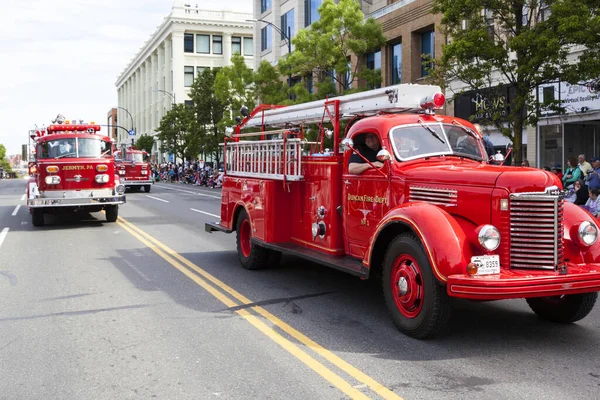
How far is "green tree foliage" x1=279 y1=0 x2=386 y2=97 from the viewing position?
27.7 metres

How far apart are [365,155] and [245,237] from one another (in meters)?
3.50

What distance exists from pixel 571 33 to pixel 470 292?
11.1 metres

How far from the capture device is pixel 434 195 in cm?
641

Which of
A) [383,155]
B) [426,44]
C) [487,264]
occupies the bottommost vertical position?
[487,264]

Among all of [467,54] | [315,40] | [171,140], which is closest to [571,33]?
[467,54]

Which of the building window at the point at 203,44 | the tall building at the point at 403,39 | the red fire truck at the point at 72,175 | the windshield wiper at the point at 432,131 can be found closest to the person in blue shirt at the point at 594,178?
the windshield wiper at the point at 432,131

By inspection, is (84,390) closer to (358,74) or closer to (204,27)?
(358,74)

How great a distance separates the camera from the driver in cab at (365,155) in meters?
7.45

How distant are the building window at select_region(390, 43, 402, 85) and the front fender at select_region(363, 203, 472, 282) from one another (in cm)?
2668

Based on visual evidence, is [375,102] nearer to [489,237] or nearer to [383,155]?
[383,155]

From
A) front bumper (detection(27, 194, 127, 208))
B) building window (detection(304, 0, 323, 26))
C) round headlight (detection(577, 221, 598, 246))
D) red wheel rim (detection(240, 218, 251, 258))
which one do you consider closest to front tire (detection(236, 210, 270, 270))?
red wheel rim (detection(240, 218, 251, 258))

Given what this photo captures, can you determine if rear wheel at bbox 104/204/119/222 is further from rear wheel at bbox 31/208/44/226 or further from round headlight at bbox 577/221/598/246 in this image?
round headlight at bbox 577/221/598/246

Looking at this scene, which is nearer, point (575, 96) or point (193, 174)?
point (575, 96)

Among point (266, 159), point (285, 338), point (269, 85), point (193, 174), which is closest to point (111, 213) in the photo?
point (266, 159)
